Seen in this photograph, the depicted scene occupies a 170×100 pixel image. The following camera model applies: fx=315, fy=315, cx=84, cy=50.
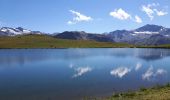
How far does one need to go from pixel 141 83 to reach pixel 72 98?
52.0 feet

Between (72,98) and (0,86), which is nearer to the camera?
(72,98)

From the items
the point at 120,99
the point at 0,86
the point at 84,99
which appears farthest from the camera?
the point at 0,86

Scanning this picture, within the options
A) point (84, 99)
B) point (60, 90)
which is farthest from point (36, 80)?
point (84, 99)

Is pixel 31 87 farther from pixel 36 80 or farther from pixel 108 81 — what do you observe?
pixel 108 81

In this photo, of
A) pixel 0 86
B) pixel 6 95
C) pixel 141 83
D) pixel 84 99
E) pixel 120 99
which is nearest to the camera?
pixel 120 99

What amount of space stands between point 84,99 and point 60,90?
725 centimetres

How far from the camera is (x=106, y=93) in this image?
124 ft

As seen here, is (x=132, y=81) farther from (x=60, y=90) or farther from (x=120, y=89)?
(x=60, y=90)

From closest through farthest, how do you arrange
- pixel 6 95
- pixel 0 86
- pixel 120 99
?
pixel 120 99 → pixel 6 95 → pixel 0 86

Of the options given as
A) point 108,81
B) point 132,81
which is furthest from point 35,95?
point 132,81

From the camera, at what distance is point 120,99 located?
95.1 ft

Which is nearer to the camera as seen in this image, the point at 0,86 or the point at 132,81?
the point at 0,86

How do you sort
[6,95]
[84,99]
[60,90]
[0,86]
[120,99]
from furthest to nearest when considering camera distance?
[0,86] < [60,90] < [6,95] < [84,99] < [120,99]

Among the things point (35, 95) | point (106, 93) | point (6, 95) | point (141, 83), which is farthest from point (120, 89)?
point (6, 95)
